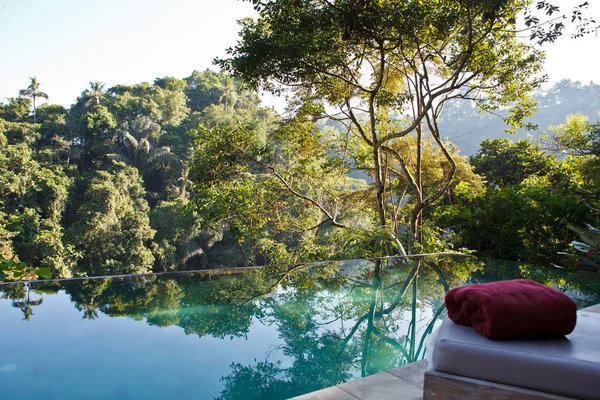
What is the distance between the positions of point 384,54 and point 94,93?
63.5ft

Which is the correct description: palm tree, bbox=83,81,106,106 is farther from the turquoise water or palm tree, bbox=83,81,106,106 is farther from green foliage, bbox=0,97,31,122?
the turquoise water

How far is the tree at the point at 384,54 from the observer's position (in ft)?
13.4

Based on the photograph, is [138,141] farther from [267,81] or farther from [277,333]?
[277,333]

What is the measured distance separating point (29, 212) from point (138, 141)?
23.2 ft

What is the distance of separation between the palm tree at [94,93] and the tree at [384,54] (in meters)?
17.7

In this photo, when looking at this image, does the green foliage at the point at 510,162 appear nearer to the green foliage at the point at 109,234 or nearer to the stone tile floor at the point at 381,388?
the stone tile floor at the point at 381,388

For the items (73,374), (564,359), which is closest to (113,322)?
(73,374)

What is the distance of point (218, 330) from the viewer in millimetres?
1828

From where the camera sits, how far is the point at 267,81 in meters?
5.16

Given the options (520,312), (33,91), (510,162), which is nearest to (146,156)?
(33,91)

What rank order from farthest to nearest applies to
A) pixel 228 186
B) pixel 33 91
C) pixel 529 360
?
pixel 33 91
pixel 228 186
pixel 529 360

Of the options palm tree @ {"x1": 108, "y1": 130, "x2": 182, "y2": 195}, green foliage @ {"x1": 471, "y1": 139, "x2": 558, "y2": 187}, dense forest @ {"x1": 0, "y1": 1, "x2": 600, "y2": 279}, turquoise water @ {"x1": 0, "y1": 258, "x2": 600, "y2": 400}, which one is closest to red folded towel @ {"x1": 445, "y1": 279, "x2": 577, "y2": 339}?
turquoise water @ {"x1": 0, "y1": 258, "x2": 600, "y2": 400}

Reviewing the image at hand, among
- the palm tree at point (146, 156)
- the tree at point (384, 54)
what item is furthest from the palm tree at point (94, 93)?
the tree at point (384, 54)

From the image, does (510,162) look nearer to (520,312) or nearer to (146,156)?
(520,312)
